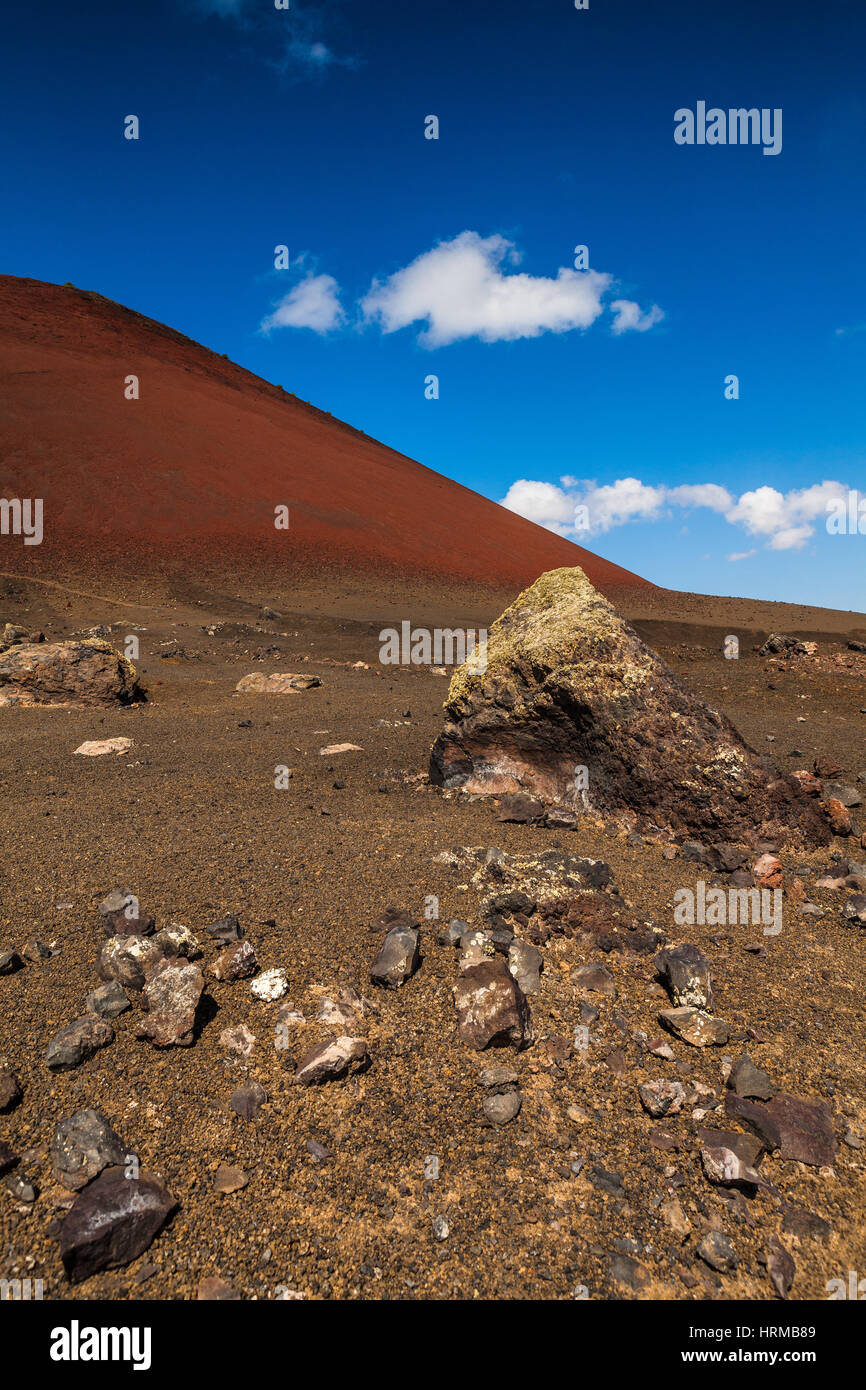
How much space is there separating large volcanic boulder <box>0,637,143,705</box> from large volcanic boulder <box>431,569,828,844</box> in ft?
17.7

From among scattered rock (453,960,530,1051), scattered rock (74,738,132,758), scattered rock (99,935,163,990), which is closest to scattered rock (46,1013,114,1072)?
scattered rock (99,935,163,990)

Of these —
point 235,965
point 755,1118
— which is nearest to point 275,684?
point 235,965

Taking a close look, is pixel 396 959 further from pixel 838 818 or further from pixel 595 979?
pixel 838 818

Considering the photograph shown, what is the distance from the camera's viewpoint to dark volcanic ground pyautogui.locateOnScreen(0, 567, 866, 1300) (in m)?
1.76

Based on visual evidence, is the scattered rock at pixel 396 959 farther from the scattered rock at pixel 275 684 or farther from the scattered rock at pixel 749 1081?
the scattered rock at pixel 275 684

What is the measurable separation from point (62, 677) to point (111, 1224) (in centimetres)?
816

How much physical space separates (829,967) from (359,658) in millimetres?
12310

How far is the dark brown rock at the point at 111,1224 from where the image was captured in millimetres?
1710

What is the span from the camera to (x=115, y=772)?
18.5 feet

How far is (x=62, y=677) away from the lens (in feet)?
28.3

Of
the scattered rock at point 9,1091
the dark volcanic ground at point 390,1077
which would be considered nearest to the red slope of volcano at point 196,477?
the dark volcanic ground at point 390,1077

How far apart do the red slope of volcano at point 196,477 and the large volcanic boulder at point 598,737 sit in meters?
21.8

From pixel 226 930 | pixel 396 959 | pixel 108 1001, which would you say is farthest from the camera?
pixel 226 930
